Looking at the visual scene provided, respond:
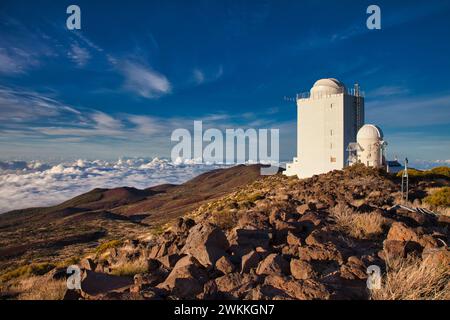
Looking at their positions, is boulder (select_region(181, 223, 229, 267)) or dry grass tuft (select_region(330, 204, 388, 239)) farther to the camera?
dry grass tuft (select_region(330, 204, 388, 239))

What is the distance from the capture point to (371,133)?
28.8 m

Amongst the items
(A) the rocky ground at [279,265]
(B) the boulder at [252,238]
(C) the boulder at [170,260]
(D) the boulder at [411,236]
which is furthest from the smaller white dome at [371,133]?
(C) the boulder at [170,260]

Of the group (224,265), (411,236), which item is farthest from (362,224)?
(224,265)

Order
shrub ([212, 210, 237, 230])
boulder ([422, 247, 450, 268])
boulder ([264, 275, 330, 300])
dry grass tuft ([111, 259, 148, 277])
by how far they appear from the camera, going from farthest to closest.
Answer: shrub ([212, 210, 237, 230]) → dry grass tuft ([111, 259, 148, 277]) → boulder ([422, 247, 450, 268]) → boulder ([264, 275, 330, 300])

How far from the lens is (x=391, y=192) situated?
1672cm

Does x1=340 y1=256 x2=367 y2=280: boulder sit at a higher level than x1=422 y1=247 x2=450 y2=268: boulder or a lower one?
lower

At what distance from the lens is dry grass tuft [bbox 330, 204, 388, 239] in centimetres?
663

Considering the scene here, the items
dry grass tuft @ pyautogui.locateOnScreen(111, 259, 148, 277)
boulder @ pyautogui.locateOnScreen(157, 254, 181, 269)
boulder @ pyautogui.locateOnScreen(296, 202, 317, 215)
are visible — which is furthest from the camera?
boulder @ pyautogui.locateOnScreen(296, 202, 317, 215)

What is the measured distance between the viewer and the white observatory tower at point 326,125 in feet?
103

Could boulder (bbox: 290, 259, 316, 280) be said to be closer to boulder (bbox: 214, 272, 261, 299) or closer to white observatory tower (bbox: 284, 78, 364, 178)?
boulder (bbox: 214, 272, 261, 299)

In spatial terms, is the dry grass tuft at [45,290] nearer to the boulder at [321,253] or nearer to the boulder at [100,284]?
the boulder at [100,284]

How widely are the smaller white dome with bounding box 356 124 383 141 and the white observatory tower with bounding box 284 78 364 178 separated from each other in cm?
199

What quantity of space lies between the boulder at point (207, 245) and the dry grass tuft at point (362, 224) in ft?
8.75

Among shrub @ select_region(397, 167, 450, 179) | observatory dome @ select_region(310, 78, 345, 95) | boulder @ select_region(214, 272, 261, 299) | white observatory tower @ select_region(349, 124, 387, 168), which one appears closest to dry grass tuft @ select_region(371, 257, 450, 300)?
boulder @ select_region(214, 272, 261, 299)
